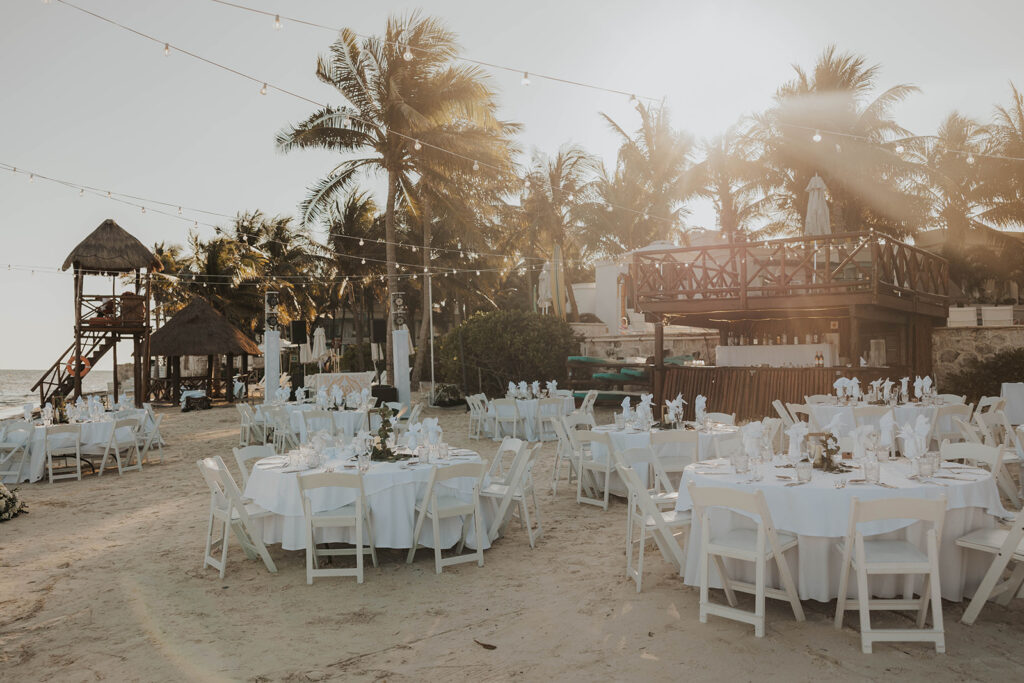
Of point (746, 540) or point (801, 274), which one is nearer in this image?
point (746, 540)

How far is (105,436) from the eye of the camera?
1034 cm

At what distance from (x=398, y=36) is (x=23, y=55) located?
11182 mm

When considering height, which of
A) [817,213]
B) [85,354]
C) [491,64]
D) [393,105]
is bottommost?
[85,354]

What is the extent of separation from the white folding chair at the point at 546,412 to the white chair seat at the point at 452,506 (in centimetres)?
663

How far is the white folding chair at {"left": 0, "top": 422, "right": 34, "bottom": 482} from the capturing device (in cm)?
962

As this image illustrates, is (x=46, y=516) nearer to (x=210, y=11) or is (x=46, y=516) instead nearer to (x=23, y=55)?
(x=210, y=11)

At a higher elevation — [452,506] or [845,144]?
[845,144]

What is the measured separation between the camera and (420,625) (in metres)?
4.21

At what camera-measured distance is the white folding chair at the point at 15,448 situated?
9617 mm

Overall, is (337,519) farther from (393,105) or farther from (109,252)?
(109,252)

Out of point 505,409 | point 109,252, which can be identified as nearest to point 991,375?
point 505,409

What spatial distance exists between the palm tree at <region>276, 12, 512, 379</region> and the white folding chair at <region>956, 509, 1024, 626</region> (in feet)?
56.7

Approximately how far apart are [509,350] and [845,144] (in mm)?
13207

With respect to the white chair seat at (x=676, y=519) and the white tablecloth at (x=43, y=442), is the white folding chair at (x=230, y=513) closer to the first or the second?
the white chair seat at (x=676, y=519)
